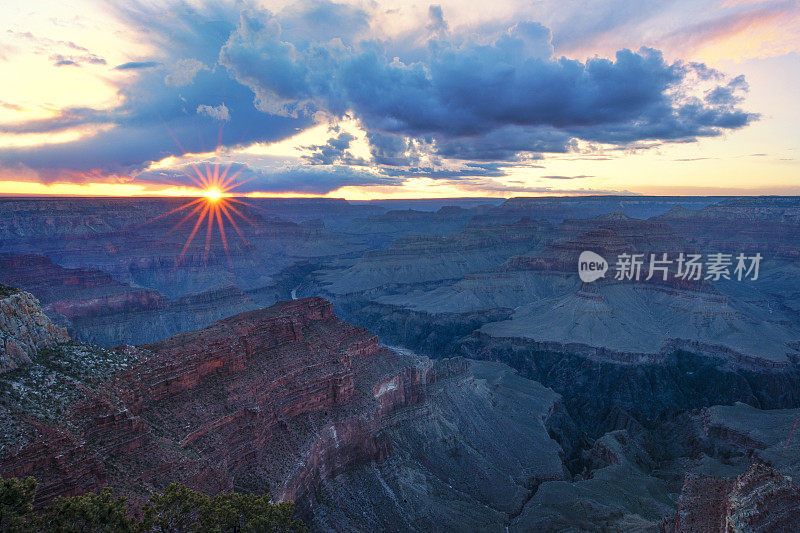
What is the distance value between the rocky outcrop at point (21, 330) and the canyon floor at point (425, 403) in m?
0.15

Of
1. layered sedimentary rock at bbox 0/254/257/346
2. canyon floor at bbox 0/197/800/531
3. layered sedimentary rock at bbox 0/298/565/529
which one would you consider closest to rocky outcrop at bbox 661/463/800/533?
canyon floor at bbox 0/197/800/531

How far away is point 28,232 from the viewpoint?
161 m

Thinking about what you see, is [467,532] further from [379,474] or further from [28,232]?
[28,232]

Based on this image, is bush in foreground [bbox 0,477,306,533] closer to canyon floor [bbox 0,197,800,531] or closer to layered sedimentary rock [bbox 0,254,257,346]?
canyon floor [bbox 0,197,800,531]

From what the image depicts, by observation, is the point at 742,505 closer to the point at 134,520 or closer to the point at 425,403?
the point at 134,520

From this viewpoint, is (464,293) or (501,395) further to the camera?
(464,293)

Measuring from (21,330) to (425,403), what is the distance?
146 ft

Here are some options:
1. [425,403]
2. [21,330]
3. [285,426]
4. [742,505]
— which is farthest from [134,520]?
[425,403]

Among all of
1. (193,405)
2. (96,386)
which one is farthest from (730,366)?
(96,386)

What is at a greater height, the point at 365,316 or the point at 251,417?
the point at 251,417

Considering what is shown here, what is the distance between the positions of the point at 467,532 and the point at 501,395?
34.6 meters

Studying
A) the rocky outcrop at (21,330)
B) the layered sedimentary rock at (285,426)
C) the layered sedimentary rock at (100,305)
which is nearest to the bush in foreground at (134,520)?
the layered sedimentary rock at (285,426)

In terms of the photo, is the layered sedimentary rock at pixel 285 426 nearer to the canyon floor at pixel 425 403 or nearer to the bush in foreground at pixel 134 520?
the canyon floor at pixel 425 403

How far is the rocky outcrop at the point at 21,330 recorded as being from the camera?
3039 centimetres
